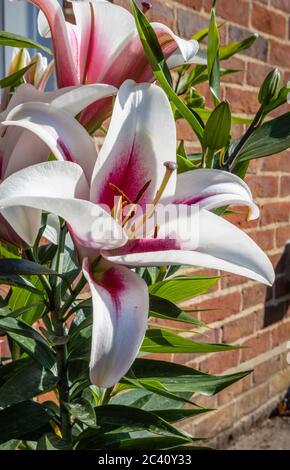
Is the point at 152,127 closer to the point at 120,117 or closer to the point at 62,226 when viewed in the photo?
the point at 120,117

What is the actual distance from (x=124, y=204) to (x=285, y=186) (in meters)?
1.71

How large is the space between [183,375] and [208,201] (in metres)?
0.23

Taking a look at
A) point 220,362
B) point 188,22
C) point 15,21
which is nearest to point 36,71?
point 15,21

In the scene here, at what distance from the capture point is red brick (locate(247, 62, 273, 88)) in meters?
1.97

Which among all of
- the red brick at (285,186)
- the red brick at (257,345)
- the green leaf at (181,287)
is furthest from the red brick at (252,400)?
the green leaf at (181,287)

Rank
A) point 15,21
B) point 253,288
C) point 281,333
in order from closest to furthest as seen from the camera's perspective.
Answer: point 15,21
point 253,288
point 281,333

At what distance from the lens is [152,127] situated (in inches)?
22.1

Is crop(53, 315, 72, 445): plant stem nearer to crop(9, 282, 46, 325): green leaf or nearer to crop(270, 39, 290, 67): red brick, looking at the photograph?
crop(9, 282, 46, 325): green leaf

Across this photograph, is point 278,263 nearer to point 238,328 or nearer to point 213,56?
point 238,328

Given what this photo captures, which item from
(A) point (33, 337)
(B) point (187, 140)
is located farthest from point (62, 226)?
(B) point (187, 140)

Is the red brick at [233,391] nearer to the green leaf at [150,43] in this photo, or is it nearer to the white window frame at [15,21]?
the white window frame at [15,21]

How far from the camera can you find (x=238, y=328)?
6.68ft

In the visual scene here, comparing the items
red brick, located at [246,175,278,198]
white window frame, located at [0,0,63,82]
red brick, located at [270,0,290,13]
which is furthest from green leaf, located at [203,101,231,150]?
red brick, located at [270,0,290,13]

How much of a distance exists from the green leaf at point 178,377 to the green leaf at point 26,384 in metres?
0.10
